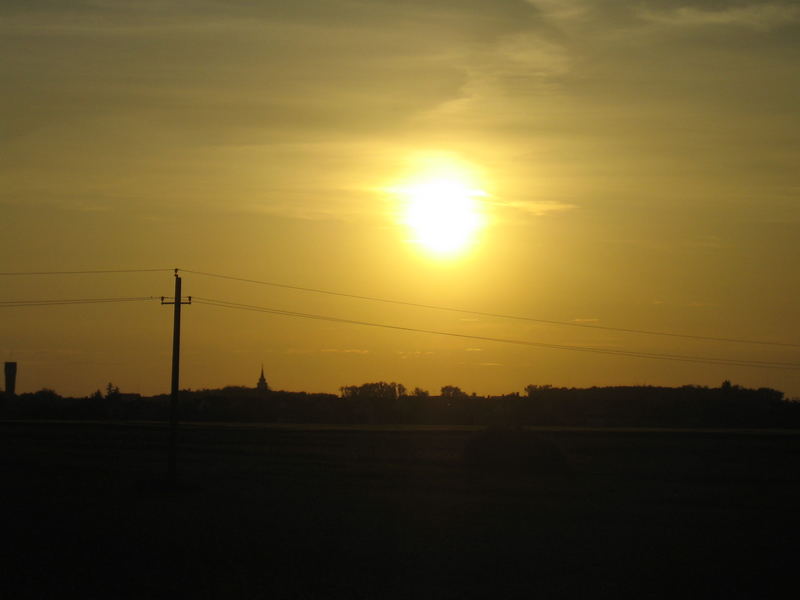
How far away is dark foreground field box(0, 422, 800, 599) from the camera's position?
17766mm

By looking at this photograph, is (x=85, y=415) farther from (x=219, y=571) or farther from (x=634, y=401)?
(x=219, y=571)

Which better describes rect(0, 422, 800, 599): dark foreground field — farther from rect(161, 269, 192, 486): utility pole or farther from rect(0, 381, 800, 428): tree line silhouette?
rect(0, 381, 800, 428): tree line silhouette

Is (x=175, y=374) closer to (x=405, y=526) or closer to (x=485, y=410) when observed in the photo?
(x=405, y=526)

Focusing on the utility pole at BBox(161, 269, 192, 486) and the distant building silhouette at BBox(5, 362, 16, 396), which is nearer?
the utility pole at BBox(161, 269, 192, 486)

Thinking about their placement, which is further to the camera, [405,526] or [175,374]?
[175,374]

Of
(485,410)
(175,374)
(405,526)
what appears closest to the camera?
(405,526)

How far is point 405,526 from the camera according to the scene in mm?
25844

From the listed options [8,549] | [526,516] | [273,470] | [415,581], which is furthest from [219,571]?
[273,470]

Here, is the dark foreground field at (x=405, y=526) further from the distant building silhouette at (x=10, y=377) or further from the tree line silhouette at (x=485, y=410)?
the distant building silhouette at (x=10, y=377)

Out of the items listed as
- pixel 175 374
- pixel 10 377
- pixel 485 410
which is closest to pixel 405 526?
pixel 175 374

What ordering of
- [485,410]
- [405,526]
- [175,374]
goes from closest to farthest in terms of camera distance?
[405,526] < [175,374] < [485,410]

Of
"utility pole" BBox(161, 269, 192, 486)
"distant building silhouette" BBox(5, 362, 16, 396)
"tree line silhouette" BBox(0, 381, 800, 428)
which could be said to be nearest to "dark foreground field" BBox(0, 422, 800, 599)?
"utility pole" BBox(161, 269, 192, 486)

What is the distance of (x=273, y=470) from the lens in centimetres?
4619

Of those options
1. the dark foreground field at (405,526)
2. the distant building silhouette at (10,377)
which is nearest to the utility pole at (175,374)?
the dark foreground field at (405,526)
